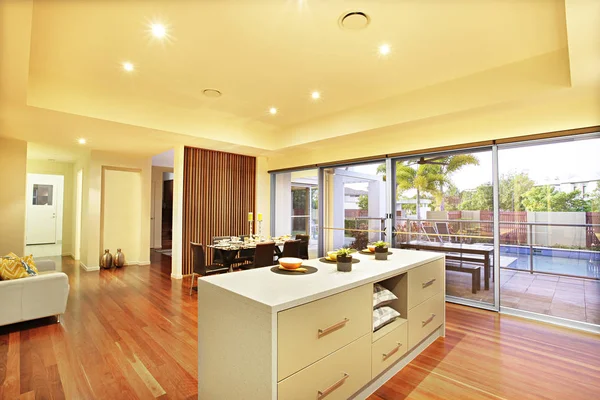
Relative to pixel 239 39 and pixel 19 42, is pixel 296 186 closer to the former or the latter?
pixel 239 39

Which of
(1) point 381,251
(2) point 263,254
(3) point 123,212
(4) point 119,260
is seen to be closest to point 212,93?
(2) point 263,254

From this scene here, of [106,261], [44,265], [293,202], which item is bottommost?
[106,261]

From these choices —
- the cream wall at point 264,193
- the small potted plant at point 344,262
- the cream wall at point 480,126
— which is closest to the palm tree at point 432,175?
the cream wall at point 480,126

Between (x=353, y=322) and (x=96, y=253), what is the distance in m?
6.34

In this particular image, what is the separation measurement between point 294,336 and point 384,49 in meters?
2.71

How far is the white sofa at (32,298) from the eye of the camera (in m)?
3.10

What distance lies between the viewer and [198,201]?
5844mm

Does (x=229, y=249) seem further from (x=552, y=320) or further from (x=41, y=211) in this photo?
(x=41, y=211)

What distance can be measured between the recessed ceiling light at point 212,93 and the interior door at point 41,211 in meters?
7.53

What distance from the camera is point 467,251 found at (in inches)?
163

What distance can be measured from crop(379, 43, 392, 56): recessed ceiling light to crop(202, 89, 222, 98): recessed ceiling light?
6.95ft

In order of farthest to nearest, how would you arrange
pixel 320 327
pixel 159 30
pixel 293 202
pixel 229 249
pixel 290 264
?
pixel 293 202
pixel 229 249
pixel 159 30
pixel 290 264
pixel 320 327

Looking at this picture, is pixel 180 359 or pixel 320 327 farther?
pixel 180 359

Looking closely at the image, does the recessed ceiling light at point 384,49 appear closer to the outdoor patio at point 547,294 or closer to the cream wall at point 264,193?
the outdoor patio at point 547,294
